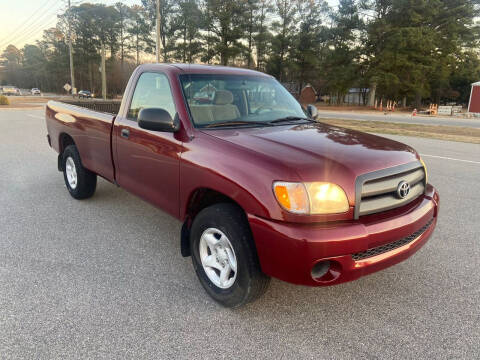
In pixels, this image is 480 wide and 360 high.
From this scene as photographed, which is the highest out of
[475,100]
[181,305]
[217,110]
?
[475,100]

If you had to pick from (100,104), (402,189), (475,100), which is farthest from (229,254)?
(475,100)

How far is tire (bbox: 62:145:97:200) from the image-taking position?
15.9ft

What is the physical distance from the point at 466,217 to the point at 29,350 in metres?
4.87

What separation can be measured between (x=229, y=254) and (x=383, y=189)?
1141 millimetres

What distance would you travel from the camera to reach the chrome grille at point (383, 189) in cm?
231

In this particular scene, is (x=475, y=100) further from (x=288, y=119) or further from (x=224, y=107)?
(x=224, y=107)

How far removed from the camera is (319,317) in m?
2.61

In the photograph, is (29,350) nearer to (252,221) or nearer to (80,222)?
(252,221)

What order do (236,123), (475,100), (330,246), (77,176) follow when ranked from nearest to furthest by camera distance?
(330,246) → (236,123) → (77,176) → (475,100)

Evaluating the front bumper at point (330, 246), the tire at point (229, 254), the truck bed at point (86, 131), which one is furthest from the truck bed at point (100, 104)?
the front bumper at point (330, 246)

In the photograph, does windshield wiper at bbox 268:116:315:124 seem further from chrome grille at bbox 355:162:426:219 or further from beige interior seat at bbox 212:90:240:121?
chrome grille at bbox 355:162:426:219

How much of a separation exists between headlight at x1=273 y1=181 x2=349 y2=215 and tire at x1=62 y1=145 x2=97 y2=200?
3479 mm

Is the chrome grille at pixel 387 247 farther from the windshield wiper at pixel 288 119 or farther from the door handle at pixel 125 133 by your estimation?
the door handle at pixel 125 133

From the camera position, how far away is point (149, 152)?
3312 mm
